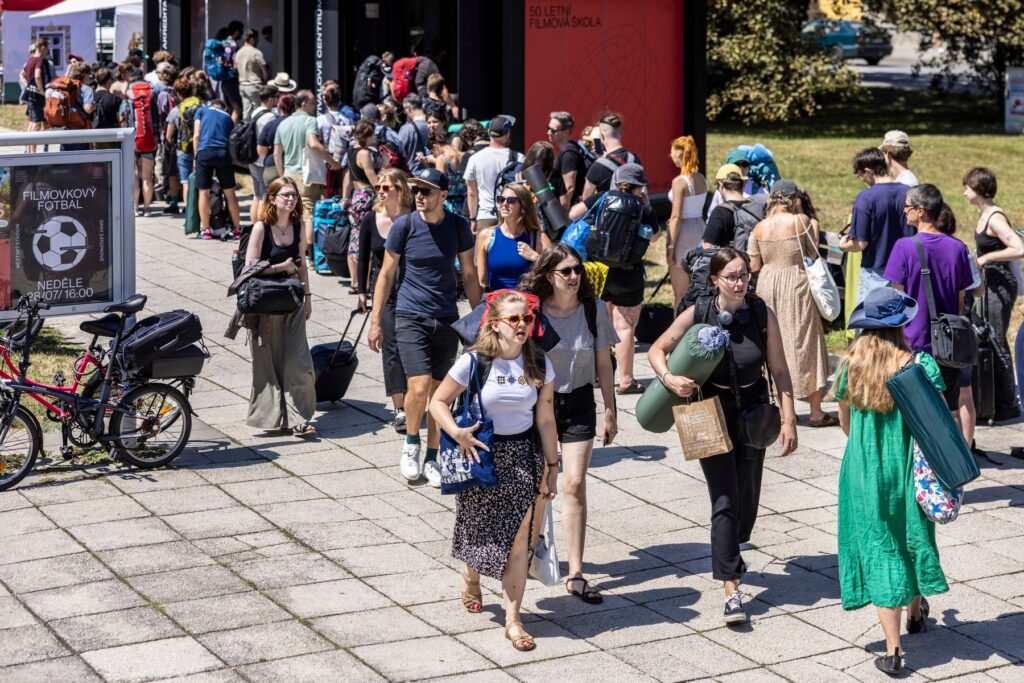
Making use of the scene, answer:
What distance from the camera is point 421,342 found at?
8805 millimetres

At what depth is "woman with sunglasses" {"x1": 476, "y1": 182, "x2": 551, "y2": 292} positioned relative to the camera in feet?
28.7

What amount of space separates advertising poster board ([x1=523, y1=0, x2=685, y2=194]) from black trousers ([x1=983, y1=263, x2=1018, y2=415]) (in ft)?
25.9

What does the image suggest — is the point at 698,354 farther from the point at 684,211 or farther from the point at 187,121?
the point at 187,121

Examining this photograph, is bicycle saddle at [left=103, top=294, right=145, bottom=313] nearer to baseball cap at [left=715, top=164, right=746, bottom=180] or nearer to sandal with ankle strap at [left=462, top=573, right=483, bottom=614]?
sandal with ankle strap at [left=462, top=573, right=483, bottom=614]

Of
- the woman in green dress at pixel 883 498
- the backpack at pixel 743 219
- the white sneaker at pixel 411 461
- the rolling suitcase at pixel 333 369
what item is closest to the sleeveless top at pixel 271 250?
the rolling suitcase at pixel 333 369

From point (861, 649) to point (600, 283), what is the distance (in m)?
3.78

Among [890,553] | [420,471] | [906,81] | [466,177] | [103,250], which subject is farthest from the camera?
[906,81]

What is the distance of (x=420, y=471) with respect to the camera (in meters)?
8.76

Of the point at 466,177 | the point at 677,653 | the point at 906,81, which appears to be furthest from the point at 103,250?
the point at 906,81

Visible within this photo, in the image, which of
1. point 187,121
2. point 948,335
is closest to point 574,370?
point 948,335

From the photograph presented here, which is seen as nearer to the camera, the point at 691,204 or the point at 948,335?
the point at 948,335

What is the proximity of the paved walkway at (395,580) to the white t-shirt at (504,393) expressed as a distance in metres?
0.97

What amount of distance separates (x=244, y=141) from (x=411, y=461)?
8.32 metres

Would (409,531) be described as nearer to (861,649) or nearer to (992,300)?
(861,649)
